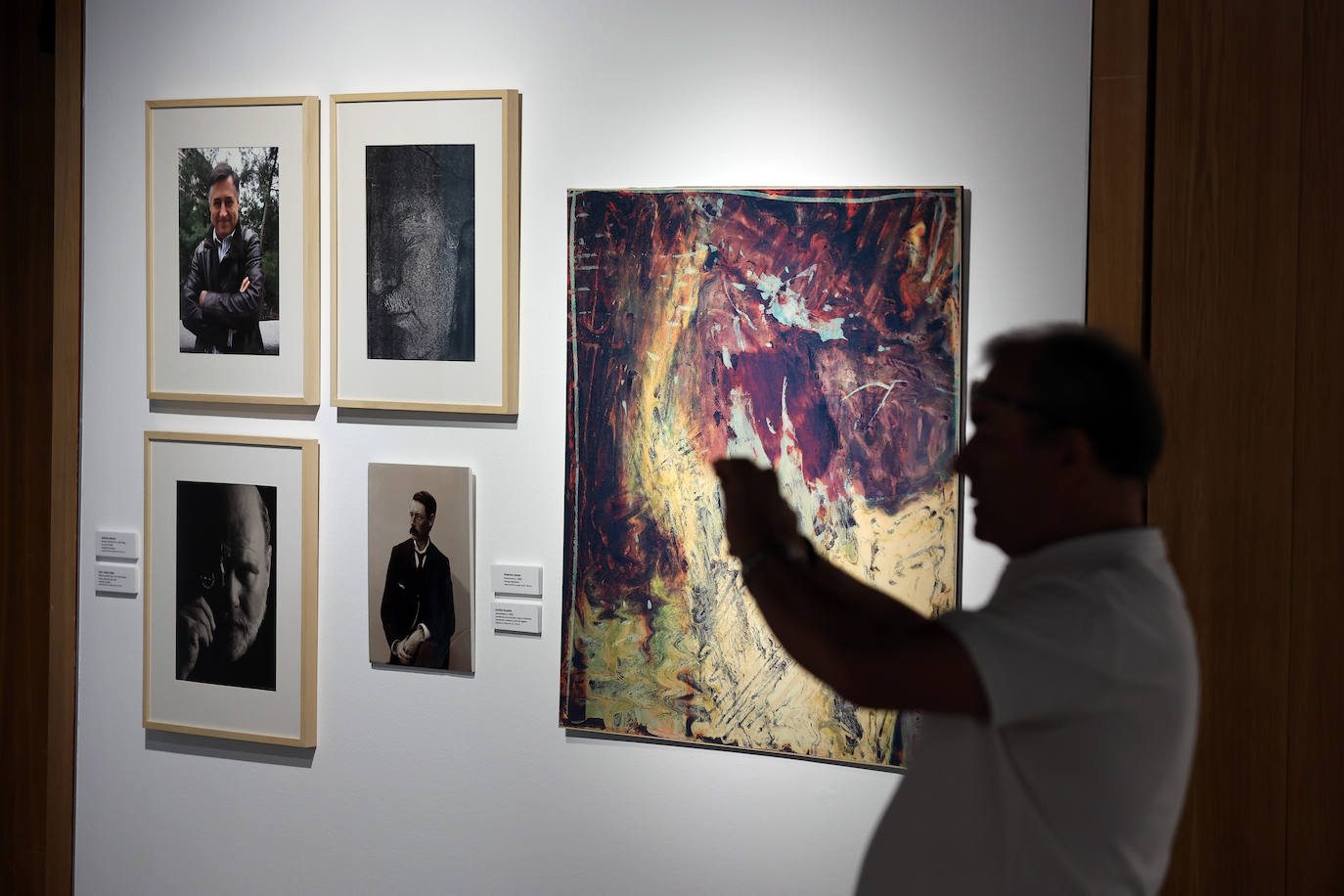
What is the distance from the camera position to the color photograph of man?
98.1 inches

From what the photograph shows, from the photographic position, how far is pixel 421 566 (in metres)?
2.44

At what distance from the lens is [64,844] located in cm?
268

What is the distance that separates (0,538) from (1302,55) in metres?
3.46

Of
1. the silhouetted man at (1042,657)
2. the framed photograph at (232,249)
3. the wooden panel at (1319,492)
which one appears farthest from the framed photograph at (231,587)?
the wooden panel at (1319,492)

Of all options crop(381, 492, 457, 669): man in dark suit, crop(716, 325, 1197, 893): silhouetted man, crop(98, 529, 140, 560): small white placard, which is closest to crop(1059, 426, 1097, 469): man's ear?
crop(716, 325, 1197, 893): silhouetted man

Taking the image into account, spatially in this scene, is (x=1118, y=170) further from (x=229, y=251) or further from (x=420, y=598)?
(x=229, y=251)

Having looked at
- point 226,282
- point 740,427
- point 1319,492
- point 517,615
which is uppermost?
point 226,282

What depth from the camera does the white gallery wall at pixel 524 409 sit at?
6.97ft

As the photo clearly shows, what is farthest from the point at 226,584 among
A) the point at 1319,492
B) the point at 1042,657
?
the point at 1319,492

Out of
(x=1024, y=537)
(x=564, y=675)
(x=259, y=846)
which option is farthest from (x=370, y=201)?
(x=1024, y=537)

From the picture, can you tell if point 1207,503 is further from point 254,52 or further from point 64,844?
point 64,844

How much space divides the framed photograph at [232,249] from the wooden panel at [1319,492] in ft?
6.98

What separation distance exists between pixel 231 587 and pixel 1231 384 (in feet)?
7.56

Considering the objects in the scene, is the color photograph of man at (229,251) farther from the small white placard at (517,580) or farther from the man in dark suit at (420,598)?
the small white placard at (517,580)
